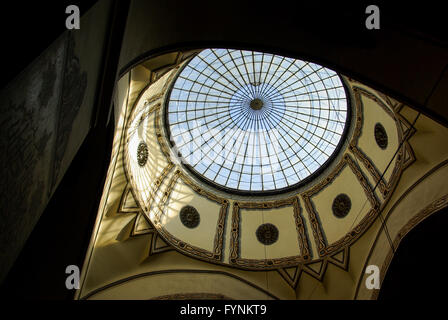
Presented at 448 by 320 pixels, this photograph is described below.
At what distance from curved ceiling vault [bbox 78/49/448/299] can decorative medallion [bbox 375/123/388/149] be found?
29 millimetres

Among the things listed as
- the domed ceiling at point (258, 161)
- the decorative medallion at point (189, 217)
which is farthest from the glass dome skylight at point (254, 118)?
the decorative medallion at point (189, 217)

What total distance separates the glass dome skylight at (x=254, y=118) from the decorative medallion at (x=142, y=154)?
140cm

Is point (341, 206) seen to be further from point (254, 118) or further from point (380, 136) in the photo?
point (254, 118)

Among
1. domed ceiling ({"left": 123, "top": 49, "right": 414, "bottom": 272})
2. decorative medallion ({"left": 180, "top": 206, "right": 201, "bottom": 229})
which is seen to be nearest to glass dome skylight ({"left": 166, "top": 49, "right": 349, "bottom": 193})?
domed ceiling ({"left": 123, "top": 49, "right": 414, "bottom": 272})

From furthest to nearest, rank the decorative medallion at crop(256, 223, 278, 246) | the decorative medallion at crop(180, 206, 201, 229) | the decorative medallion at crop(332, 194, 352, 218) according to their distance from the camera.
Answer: the decorative medallion at crop(256, 223, 278, 246), the decorative medallion at crop(180, 206, 201, 229), the decorative medallion at crop(332, 194, 352, 218)

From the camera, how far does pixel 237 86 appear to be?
1210cm

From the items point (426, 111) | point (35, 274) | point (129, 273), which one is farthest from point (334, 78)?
point (35, 274)

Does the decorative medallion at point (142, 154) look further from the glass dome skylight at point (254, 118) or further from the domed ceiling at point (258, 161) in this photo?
the glass dome skylight at point (254, 118)

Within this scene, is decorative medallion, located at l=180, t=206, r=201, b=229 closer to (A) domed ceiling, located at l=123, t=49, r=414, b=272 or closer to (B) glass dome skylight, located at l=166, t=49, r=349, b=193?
(A) domed ceiling, located at l=123, t=49, r=414, b=272

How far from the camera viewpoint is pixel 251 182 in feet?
43.0

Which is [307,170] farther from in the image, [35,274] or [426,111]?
[35,274]

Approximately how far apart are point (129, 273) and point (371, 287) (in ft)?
22.8

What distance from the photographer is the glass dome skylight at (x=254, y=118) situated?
11414 mm

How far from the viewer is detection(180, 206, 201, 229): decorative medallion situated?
39.0ft
